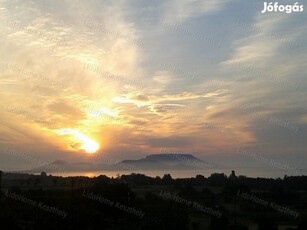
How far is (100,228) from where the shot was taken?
Result: 25.5 meters

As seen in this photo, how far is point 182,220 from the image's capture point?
904 inches

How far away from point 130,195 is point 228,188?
19.2 metres

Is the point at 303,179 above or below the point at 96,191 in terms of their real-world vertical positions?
above

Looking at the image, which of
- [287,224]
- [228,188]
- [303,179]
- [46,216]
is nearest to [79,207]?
[46,216]

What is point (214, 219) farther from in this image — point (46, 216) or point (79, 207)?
point (46, 216)

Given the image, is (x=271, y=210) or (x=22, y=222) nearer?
(x=22, y=222)

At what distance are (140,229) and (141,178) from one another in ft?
211

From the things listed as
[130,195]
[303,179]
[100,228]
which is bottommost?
[100,228]

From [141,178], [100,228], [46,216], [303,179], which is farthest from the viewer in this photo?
[141,178]

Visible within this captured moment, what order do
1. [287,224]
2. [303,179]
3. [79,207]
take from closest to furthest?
1. [79,207]
2. [287,224]
3. [303,179]

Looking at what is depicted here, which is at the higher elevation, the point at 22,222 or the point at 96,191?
the point at 96,191

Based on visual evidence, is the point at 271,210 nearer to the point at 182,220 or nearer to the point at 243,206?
the point at 243,206

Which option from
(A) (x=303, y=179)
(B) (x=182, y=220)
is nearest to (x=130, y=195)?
(B) (x=182, y=220)

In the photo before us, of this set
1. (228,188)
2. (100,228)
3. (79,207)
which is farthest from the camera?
(228,188)
